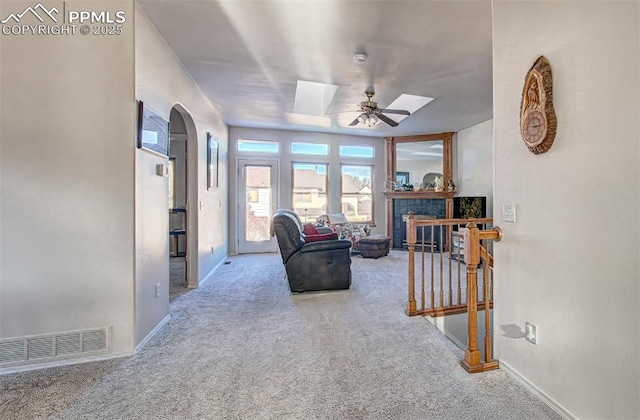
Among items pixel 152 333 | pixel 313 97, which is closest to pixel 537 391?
pixel 152 333

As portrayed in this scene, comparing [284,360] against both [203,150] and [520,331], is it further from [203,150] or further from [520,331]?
[203,150]

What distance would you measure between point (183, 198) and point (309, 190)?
2.81m

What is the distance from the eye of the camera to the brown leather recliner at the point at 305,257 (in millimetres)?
3520

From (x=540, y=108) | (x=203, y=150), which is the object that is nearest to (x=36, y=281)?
(x=203, y=150)

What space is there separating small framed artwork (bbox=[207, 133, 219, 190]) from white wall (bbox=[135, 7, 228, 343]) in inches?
12.0

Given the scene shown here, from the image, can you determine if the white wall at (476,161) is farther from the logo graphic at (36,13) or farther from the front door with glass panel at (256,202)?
the logo graphic at (36,13)

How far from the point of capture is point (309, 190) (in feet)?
22.0

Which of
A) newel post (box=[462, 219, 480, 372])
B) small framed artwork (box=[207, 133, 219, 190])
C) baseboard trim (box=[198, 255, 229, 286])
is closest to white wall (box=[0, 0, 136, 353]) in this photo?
baseboard trim (box=[198, 255, 229, 286])

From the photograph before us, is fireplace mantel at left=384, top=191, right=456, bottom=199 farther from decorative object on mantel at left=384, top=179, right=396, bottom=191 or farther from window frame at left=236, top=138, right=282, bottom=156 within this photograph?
window frame at left=236, top=138, right=282, bottom=156

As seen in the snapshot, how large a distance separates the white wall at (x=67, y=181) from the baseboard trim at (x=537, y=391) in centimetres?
273

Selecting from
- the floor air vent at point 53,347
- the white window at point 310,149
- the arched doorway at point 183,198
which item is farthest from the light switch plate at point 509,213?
the white window at point 310,149

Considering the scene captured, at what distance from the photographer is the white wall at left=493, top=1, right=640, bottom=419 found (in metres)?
1.23

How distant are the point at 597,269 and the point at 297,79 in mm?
3388

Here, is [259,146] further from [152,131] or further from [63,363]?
[63,363]
